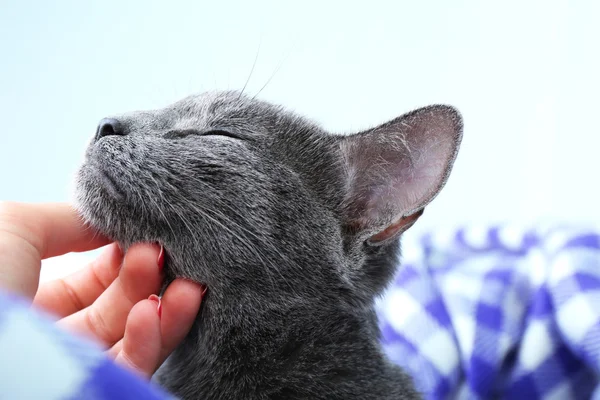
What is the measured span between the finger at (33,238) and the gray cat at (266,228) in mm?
A: 38

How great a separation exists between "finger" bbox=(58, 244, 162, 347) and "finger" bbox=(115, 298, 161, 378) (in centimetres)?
5

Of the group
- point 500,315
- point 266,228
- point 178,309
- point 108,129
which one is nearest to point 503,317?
point 500,315

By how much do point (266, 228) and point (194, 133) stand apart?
0.21 metres

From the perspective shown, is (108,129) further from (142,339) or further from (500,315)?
(500,315)

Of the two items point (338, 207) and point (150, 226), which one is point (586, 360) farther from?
point (150, 226)

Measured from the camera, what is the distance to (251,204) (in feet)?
3.13

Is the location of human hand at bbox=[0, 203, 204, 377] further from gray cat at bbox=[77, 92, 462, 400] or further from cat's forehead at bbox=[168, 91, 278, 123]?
cat's forehead at bbox=[168, 91, 278, 123]

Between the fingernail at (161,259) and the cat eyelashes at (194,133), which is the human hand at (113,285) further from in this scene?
the cat eyelashes at (194,133)

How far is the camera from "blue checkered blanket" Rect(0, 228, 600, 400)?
51.2 inches

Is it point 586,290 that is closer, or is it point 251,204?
point 251,204

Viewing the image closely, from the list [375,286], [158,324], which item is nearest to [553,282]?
[375,286]

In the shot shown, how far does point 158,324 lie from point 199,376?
13cm

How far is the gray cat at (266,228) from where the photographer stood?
0.93m

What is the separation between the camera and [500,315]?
1.44 m
